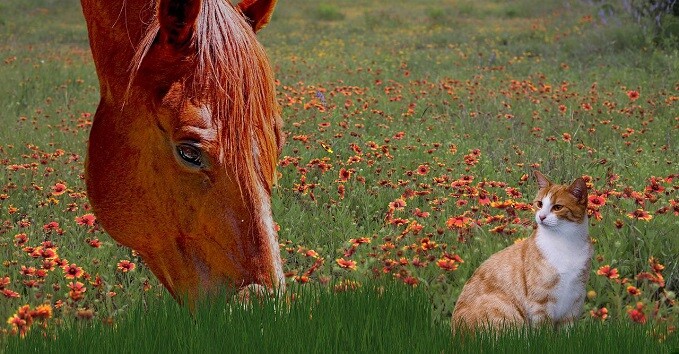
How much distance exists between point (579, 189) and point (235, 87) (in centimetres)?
166

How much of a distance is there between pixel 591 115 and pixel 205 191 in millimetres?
7128

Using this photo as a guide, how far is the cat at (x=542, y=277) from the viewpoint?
343 centimetres

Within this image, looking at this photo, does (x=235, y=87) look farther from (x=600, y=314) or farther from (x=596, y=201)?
(x=596, y=201)

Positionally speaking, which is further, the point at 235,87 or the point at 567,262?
the point at 567,262

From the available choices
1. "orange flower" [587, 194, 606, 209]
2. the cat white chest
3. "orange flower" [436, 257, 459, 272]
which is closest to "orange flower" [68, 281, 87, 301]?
"orange flower" [436, 257, 459, 272]

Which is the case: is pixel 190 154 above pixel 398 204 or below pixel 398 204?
above

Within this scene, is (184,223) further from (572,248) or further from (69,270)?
(572,248)

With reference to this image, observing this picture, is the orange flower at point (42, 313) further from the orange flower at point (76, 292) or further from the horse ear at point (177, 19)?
the horse ear at point (177, 19)

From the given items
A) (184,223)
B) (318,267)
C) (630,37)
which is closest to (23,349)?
(184,223)

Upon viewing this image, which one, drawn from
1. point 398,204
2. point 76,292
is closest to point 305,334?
point 76,292

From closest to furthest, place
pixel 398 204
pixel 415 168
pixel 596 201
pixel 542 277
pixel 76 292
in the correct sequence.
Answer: pixel 542 277, pixel 76 292, pixel 596 201, pixel 398 204, pixel 415 168

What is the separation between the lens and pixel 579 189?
3607mm

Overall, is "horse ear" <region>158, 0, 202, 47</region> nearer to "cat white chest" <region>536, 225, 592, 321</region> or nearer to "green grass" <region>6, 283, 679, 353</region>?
A: "green grass" <region>6, 283, 679, 353</region>

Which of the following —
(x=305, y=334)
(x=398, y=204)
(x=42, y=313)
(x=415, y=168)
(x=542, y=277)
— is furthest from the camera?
(x=415, y=168)
